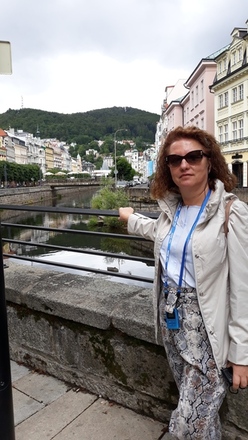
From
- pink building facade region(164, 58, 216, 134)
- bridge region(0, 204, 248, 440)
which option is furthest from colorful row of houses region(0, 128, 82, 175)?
bridge region(0, 204, 248, 440)

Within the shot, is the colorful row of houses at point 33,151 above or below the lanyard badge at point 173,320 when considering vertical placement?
above

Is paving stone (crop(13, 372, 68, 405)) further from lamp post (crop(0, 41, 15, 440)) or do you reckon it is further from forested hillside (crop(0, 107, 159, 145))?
forested hillside (crop(0, 107, 159, 145))

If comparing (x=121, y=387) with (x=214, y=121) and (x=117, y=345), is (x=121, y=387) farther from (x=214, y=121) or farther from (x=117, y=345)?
(x=214, y=121)

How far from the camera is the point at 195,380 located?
158 centimetres

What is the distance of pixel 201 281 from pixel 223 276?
9 centimetres

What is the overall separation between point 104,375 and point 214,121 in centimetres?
3826

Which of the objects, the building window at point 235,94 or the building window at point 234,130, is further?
the building window at point 234,130

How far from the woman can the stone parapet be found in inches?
21.4

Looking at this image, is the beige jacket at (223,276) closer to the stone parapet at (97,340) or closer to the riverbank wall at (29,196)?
the stone parapet at (97,340)

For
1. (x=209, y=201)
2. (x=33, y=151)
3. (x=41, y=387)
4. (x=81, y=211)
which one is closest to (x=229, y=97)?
(x=81, y=211)

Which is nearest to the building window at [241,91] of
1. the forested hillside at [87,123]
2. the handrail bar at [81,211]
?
the handrail bar at [81,211]

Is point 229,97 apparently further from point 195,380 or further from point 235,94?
point 195,380

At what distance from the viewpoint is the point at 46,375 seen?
118 inches

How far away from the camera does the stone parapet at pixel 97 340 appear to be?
2.34m
